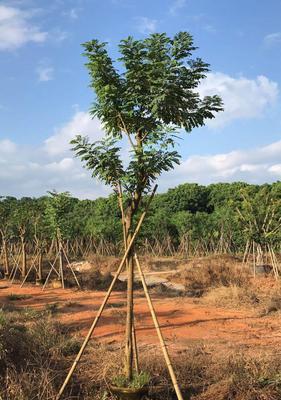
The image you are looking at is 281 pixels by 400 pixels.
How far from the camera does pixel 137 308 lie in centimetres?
1218

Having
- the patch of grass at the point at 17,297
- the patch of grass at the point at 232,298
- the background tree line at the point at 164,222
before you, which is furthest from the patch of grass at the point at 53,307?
the patch of grass at the point at 232,298

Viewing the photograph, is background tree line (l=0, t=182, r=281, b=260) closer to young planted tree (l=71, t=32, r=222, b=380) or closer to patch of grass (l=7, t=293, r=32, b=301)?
young planted tree (l=71, t=32, r=222, b=380)

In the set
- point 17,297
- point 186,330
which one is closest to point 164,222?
point 17,297

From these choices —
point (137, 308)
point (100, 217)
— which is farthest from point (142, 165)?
point (100, 217)

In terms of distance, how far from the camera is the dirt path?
8.77 meters

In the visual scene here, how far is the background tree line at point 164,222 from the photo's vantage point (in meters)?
17.8

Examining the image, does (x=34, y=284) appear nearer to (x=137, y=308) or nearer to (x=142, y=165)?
(x=137, y=308)


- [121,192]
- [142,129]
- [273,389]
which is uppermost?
[142,129]

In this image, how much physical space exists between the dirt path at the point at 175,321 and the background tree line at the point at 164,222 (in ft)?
6.00

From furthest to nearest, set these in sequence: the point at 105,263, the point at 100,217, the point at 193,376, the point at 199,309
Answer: the point at 100,217, the point at 105,263, the point at 199,309, the point at 193,376

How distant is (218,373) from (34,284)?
13552 mm

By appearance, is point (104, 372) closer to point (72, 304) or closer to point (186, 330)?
point (186, 330)

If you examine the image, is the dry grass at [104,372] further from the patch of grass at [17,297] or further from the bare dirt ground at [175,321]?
the patch of grass at [17,297]

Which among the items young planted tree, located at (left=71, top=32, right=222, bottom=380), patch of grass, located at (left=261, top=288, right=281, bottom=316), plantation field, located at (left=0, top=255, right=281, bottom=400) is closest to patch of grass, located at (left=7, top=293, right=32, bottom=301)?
plantation field, located at (left=0, top=255, right=281, bottom=400)
